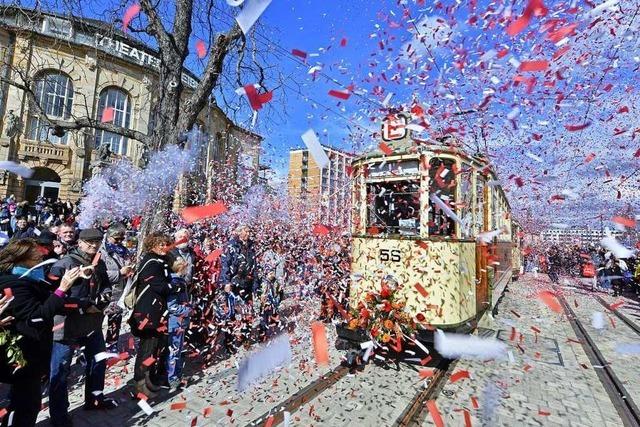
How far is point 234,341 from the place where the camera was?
578cm

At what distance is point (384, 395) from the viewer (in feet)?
14.0

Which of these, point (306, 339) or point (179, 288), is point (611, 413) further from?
point (179, 288)

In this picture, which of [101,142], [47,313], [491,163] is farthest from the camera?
[101,142]

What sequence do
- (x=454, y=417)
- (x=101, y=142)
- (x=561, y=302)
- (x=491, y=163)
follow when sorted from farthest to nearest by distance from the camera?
1. (x=101, y=142)
2. (x=561, y=302)
3. (x=491, y=163)
4. (x=454, y=417)

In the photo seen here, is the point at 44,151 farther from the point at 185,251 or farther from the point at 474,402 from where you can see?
the point at 474,402

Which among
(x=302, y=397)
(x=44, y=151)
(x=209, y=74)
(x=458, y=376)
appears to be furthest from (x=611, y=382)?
(x=44, y=151)

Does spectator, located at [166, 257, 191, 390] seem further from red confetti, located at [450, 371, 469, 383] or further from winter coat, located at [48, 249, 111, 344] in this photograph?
red confetti, located at [450, 371, 469, 383]

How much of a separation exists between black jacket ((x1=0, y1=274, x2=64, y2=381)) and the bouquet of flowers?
3.59 m

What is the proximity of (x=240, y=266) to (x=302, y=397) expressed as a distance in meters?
2.55

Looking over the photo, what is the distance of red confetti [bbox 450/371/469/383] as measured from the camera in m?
4.84

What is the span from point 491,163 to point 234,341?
553 centimetres

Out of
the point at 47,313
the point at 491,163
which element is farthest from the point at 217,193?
the point at 47,313

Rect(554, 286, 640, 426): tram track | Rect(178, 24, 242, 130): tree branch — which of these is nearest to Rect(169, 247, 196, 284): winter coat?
Rect(178, 24, 242, 130): tree branch

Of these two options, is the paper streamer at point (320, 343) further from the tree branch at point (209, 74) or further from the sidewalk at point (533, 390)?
the tree branch at point (209, 74)
